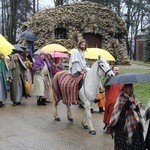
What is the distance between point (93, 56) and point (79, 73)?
4.49 feet

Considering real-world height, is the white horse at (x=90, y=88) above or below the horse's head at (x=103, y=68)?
below

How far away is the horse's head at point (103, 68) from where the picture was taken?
770cm

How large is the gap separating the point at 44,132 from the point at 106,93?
172 cm

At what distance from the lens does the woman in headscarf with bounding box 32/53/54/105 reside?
11.5 m

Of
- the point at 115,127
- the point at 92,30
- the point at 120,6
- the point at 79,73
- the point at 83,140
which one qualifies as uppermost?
the point at 120,6

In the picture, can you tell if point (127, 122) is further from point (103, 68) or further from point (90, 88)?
point (90, 88)

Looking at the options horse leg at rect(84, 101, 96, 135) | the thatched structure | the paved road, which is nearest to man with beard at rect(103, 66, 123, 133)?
horse leg at rect(84, 101, 96, 135)

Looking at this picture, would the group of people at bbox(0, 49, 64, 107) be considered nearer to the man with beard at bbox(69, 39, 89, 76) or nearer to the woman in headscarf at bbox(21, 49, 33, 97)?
the woman in headscarf at bbox(21, 49, 33, 97)

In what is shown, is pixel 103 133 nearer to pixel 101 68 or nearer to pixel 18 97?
pixel 101 68

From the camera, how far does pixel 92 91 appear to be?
323 inches

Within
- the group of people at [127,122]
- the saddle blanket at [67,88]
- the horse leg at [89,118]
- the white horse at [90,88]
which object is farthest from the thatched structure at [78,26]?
the group of people at [127,122]

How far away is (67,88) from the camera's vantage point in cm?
856

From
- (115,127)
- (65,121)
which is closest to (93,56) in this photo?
(65,121)

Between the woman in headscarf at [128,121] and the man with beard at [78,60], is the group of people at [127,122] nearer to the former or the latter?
the woman in headscarf at [128,121]
